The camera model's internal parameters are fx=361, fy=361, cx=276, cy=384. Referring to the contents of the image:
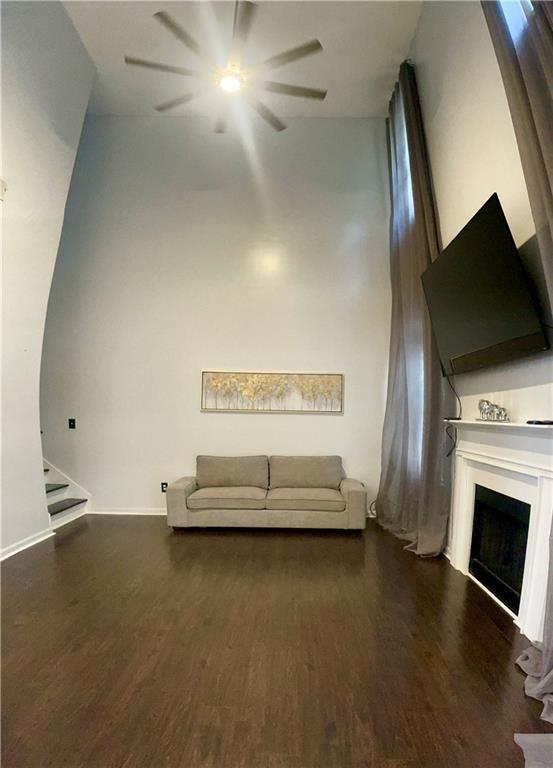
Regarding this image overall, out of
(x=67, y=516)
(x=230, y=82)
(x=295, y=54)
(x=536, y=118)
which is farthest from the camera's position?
→ (x=67, y=516)

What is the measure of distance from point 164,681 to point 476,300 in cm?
284

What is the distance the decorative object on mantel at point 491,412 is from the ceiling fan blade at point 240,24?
9.99 feet

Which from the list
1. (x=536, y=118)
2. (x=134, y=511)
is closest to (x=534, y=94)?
(x=536, y=118)

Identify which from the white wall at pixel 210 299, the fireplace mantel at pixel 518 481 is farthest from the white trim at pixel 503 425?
the white wall at pixel 210 299

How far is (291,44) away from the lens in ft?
12.5

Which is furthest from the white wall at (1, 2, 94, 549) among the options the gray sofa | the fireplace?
the fireplace

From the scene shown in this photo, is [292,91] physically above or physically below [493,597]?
above

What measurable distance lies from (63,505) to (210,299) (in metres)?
2.98

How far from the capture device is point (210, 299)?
14.9 feet

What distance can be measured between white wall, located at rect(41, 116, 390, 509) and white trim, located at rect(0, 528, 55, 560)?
884mm

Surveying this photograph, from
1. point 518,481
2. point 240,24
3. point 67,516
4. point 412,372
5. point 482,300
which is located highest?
point 240,24

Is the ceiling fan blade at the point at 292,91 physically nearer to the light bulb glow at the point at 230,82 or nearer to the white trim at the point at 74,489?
the light bulb glow at the point at 230,82

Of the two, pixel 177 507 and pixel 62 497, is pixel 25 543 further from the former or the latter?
pixel 177 507

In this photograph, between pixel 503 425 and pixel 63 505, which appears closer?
pixel 503 425
